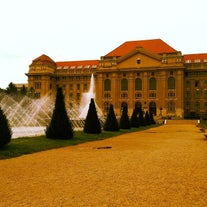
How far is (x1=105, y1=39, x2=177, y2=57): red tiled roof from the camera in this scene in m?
97.2

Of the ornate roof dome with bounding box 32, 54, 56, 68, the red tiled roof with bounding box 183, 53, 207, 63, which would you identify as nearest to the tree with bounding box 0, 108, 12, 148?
the red tiled roof with bounding box 183, 53, 207, 63

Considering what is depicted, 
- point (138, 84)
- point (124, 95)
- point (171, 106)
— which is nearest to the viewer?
point (171, 106)

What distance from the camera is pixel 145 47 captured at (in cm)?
10012

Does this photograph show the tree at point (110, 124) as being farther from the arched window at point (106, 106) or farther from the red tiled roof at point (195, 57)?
the red tiled roof at point (195, 57)

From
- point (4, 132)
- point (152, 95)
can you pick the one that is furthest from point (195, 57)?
point (4, 132)

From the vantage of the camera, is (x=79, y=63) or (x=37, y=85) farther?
(x=79, y=63)

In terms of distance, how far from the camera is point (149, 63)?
94.6 metres

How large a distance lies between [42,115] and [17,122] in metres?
16.4

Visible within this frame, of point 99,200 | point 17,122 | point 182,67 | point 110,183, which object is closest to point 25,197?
point 99,200

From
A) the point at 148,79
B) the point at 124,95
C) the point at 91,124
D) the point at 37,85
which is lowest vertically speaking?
the point at 91,124

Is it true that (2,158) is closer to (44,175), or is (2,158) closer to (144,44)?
(44,175)

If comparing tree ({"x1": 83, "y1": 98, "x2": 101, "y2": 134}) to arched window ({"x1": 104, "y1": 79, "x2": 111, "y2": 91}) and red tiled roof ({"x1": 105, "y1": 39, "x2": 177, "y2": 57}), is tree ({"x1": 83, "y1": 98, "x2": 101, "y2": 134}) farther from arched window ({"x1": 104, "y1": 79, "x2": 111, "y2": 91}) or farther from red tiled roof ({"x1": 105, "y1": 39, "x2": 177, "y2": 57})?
arched window ({"x1": 104, "y1": 79, "x2": 111, "y2": 91})

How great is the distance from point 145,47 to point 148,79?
34.2 ft

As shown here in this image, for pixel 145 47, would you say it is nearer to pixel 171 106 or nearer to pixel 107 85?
pixel 107 85
